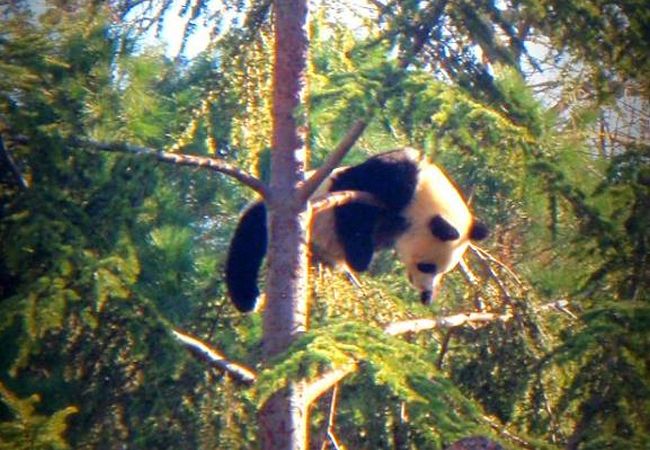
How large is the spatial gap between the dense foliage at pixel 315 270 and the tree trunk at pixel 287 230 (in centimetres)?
19

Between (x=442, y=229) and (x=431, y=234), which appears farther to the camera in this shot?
(x=431, y=234)

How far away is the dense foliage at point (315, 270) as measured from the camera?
11.3ft

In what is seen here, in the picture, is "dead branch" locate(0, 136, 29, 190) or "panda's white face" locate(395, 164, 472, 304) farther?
"panda's white face" locate(395, 164, 472, 304)

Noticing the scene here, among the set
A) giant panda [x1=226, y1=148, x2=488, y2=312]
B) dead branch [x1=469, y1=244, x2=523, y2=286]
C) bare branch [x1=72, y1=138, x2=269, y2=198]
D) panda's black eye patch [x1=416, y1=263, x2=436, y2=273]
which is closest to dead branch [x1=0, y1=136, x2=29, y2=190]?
bare branch [x1=72, y1=138, x2=269, y2=198]

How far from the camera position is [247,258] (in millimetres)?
5207

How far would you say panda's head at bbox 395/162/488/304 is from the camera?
6.02 meters

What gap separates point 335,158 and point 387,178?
6.64 feet

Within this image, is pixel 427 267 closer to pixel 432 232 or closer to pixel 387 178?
pixel 432 232

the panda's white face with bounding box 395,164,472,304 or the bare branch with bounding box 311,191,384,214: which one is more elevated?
the panda's white face with bounding box 395,164,472,304

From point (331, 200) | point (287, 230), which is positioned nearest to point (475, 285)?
point (331, 200)

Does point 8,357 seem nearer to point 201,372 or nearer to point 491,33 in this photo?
point 201,372

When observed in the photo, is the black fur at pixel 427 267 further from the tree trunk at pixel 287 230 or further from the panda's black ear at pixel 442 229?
the tree trunk at pixel 287 230

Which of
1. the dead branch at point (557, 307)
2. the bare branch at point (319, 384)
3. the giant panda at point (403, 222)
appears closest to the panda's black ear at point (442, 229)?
the giant panda at point (403, 222)

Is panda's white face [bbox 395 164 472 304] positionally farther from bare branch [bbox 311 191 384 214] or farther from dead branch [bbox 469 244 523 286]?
bare branch [bbox 311 191 384 214]
